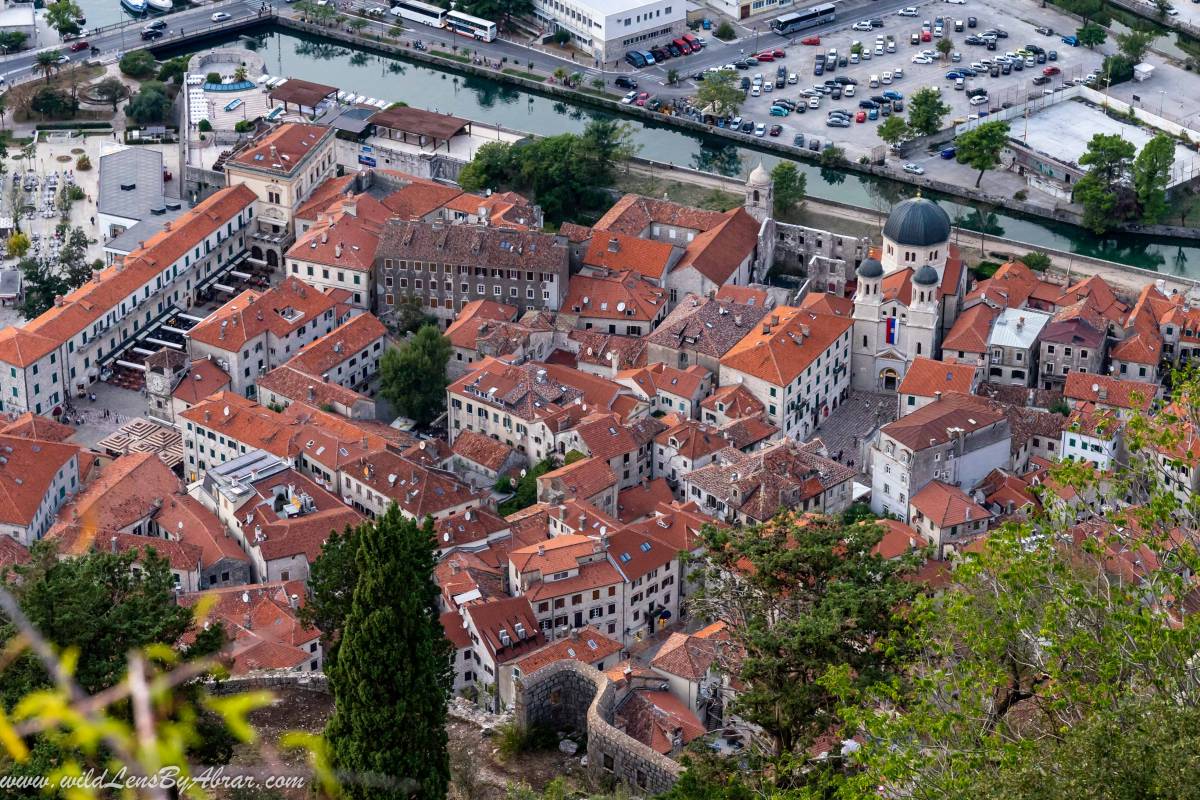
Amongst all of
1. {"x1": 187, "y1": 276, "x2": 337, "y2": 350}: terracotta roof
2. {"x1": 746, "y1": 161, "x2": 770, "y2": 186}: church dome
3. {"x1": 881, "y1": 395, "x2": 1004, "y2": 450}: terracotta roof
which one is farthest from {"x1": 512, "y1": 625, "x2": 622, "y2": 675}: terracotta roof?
{"x1": 746, "y1": 161, "x2": 770, "y2": 186}: church dome

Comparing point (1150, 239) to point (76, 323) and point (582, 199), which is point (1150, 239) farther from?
point (76, 323)

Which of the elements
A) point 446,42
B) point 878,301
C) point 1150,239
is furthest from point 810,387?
point 446,42

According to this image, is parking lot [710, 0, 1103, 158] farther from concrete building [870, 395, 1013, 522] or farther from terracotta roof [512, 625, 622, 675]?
terracotta roof [512, 625, 622, 675]

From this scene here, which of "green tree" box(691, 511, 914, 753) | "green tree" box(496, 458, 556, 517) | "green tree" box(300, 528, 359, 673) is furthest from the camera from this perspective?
"green tree" box(496, 458, 556, 517)

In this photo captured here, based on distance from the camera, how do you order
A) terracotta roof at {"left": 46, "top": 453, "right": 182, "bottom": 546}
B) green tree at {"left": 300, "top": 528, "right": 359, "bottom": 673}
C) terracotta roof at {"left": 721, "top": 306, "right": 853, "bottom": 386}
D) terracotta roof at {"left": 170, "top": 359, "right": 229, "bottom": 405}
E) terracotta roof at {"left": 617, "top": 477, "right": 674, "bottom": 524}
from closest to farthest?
1. green tree at {"left": 300, "top": 528, "right": 359, "bottom": 673}
2. terracotta roof at {"left": 46, "top": 453, "right": 182, "bottom": 546}
3. terracotta roof at {"left": 617, "top": 477, "right": 674, "bottom": 524}
4. terracotta roof at {"left": 721, "top": 306, "right": 853, "bottom": 386}
5. terracotta roof at {"left": 170, "top": 359, "right": 229, "bottom": 405}

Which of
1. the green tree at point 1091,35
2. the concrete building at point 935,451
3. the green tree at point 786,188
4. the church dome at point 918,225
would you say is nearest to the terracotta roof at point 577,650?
the concrete building at point 935,451

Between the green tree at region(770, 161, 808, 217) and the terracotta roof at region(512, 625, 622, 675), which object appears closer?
the terracotta roof at region(512, 625, 622, 675)

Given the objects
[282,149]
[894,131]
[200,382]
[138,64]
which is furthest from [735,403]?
[138,64]

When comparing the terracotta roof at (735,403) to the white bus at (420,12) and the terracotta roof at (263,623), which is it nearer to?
the terracotta roof at (263,623)
